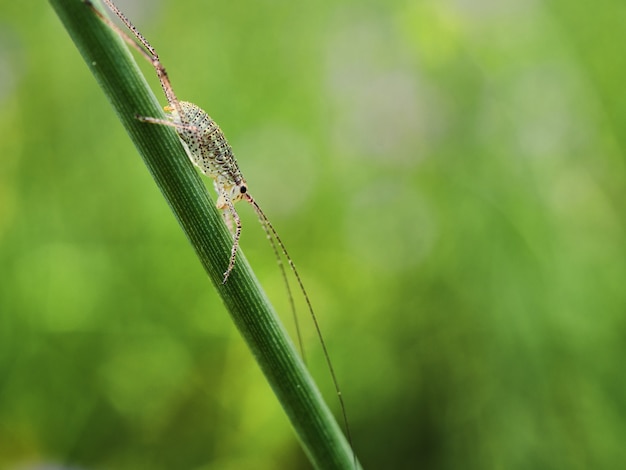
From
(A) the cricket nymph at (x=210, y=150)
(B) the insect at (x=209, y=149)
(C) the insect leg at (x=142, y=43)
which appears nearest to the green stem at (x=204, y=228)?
(C) the insect leg at (x=142, y=43)

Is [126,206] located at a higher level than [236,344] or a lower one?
higher

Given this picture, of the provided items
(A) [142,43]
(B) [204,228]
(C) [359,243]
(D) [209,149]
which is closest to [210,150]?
(D) [209,149]

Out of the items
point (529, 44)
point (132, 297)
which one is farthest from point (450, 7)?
point (132, 297)

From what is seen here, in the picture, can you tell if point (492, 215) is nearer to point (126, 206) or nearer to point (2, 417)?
point (126, 206)

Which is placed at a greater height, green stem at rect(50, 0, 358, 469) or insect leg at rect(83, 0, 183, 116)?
insect leg at rect(83, 0, 183, 116)

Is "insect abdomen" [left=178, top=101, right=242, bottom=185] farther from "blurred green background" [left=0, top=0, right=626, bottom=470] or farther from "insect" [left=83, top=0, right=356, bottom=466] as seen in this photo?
"blurred green background" [left=0, top=0, right=626, bottom=470]

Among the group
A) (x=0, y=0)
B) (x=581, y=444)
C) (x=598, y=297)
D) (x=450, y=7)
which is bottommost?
(x=581, y=444)

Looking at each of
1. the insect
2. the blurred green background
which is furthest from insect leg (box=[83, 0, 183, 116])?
the blurred green background

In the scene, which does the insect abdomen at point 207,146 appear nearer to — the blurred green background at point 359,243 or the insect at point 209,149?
the insect at point 209,149
